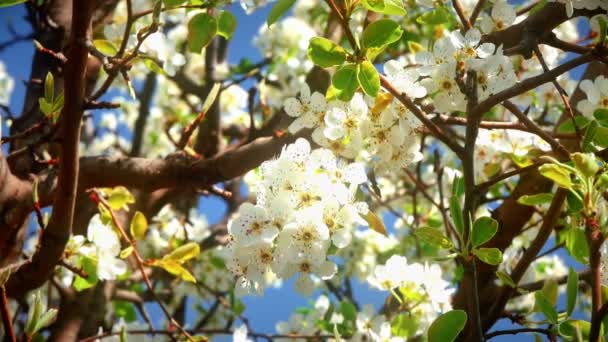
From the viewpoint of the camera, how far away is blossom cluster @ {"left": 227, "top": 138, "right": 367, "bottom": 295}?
79cm

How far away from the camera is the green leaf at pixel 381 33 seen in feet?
2.64

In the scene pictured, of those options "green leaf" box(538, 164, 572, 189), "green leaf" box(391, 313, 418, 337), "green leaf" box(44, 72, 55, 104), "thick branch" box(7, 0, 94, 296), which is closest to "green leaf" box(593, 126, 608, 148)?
"green leaf" box(538, 164, 572, 189)

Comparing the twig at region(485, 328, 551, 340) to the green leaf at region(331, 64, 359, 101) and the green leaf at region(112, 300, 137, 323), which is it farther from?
the green leaf at region(112, 300, 137, 323)


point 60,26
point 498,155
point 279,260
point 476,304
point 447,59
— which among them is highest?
point 60,26

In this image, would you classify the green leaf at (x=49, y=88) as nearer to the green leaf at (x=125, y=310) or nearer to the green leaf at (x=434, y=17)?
the green leaf at (x=434, y=17)

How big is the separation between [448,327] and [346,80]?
0.41 m

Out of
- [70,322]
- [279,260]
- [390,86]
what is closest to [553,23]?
[390,86]

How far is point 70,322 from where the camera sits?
1749mm

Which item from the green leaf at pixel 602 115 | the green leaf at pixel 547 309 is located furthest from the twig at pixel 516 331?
the green leaf at pixel 602 115

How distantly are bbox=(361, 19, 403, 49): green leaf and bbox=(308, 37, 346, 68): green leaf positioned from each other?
44 millimetres

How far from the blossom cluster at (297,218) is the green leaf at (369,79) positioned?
12 centimetres

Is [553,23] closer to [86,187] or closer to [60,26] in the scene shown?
[86,187]

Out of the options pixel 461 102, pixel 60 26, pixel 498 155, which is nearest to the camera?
pixel 461 102

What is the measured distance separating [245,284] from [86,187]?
25.5 inches
